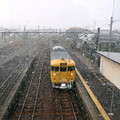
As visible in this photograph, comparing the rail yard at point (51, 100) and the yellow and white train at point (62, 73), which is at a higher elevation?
the yellow and white train at point (62, 73)

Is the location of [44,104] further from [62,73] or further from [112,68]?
[112,68]

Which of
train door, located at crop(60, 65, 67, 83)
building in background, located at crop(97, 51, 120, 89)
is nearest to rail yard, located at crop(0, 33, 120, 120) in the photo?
building in background, located at crop(97, 51, 120, 89)

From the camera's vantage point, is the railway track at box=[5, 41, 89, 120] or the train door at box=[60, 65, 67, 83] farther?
the train door at box=[60, 65, 67, 83]

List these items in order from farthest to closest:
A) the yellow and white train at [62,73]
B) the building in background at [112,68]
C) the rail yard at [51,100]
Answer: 1. the building in background at [112,68]
2. the yellow and white train at [62,73]
3. the rail yard at [51,100]

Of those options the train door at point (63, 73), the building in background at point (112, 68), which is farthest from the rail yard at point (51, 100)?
the train door at point (63, 73)

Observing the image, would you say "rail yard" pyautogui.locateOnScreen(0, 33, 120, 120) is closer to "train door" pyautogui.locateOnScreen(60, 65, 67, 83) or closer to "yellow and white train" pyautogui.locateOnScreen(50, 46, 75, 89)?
"yellow and white train" pyautogui.locateOnScreen(50, 46, 75, 89)

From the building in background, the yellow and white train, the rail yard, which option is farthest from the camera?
the building in background

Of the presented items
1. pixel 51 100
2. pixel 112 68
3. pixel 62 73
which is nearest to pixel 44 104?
pixel 51 100

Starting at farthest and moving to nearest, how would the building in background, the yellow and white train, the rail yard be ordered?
the building in background
the yellow and white train
the rail yard

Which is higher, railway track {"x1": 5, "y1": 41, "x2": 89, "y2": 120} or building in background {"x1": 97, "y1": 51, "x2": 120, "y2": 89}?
building in background {"x1": 97, "y1": 51, "x2": 120, "y2": 89}

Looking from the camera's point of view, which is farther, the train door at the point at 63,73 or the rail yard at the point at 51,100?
the train door at the point at 63,73

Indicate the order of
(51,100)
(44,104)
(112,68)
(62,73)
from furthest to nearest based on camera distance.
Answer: (112,68), (62,73), (51,100), (44,104)

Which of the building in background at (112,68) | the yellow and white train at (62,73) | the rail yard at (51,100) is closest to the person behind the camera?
the rail yard at (51,100)

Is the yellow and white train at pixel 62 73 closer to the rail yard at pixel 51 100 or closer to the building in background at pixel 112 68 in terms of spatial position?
the rail yard at pixel 51 100
